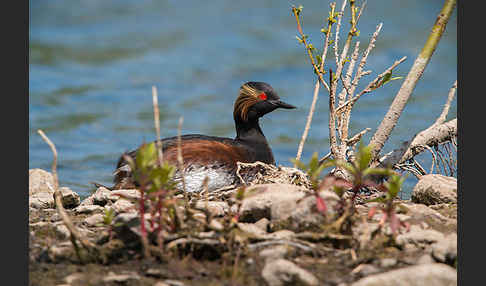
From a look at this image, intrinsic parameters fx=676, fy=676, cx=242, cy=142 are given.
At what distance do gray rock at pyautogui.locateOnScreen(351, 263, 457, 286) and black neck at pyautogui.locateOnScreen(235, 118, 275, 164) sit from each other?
4.24 metres

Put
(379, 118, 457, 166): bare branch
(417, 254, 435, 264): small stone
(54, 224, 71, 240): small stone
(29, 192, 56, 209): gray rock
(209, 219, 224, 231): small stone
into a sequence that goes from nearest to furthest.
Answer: (417, 254, 435, 264): small stone < (209, 219, 224, 231): small stone < (54, 224, 71, 240): small stone < (29, 192, 56, 209): gray rock < (379, 118, 457, 166): bare branch

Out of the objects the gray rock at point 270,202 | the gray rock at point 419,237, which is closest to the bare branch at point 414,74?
the gray rock at point 270,202

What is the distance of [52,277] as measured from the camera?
4.09 meters

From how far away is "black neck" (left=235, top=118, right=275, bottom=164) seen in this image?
7926 mm

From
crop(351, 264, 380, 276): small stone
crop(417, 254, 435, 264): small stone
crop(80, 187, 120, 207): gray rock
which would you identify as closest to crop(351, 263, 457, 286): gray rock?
crop(351, 264, 380, 276): small stone

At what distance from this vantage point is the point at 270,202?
465 centimetres

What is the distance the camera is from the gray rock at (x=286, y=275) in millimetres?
3727

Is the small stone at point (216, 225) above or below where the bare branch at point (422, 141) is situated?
below

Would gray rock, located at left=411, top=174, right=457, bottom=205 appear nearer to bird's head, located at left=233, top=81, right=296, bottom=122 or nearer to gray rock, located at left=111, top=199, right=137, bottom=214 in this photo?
gray rock, located at left=111, top=199, right=137, bottom=214

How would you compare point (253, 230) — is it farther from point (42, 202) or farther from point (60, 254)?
point (42, 202)

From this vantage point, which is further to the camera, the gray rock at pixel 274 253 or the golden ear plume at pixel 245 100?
the golden ear plume at pixel 245 100

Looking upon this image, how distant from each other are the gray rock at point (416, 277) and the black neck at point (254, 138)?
424cm

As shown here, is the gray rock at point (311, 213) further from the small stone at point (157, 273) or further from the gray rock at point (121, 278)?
the gray rock at point (121, 278)

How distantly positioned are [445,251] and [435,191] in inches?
59.5
